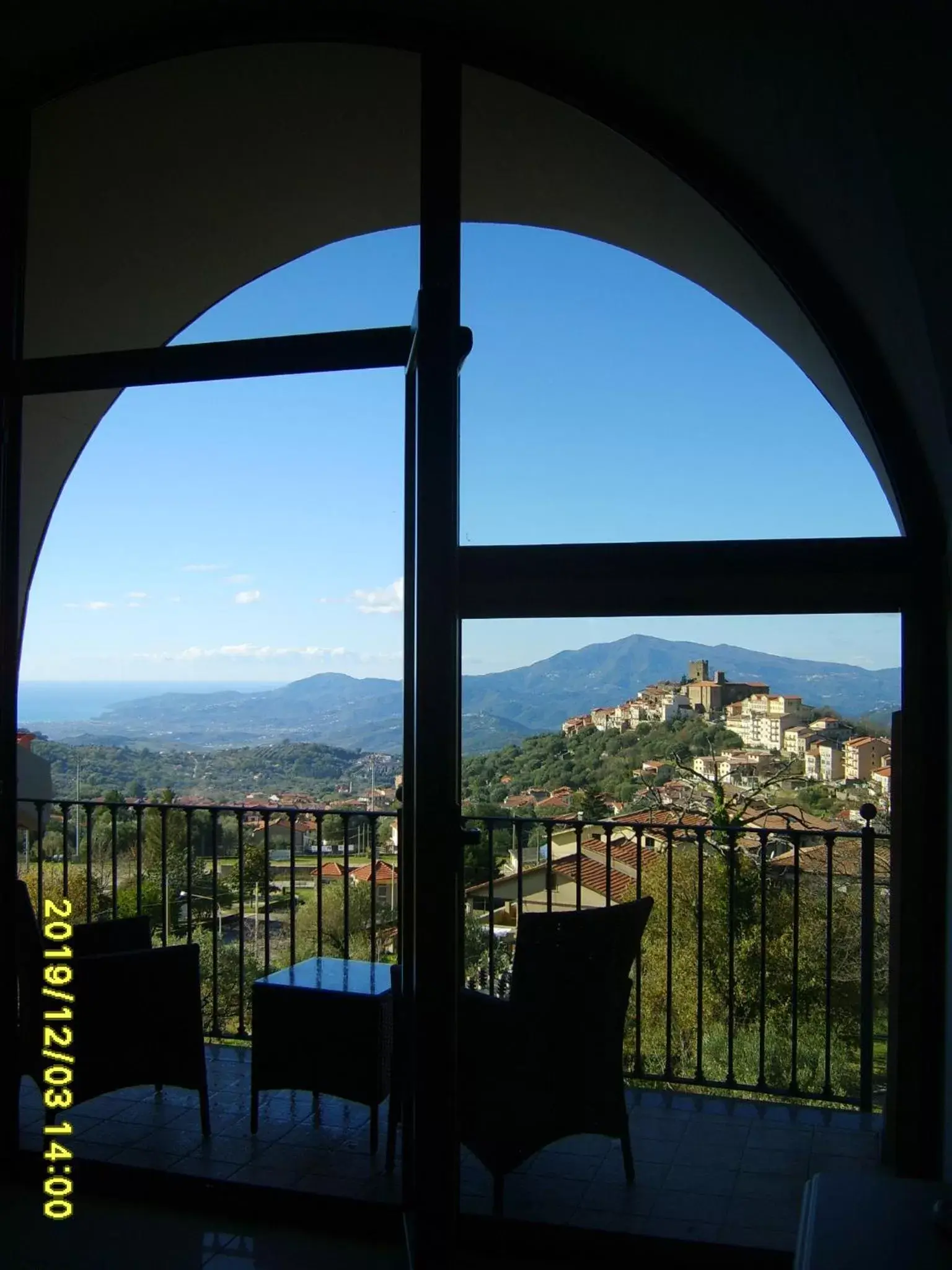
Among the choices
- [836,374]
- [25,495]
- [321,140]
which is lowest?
[25,495]

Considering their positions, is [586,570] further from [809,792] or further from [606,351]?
[809,792]

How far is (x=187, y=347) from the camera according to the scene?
9.07 feet

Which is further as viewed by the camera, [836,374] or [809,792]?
[809,792]

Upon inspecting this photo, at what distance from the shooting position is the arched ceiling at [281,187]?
124 inches

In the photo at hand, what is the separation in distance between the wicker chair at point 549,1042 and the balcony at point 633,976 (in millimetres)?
91

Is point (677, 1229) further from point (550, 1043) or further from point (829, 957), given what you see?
point (829, 957)

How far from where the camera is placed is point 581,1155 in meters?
3.27

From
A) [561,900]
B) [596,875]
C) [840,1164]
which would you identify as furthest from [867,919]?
[561,900]

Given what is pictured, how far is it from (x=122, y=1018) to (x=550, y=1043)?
1.46 metres

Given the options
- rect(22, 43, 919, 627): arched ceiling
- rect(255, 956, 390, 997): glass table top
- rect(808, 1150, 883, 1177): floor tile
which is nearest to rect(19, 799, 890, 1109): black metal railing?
rect(255, 956, 390, 997): glass table top

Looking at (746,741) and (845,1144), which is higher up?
(746,741)

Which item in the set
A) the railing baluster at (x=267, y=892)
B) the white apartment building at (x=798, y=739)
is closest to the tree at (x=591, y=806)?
the white apartment building at (x=798, y=739)

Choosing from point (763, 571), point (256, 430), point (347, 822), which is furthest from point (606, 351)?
point (347, 822)

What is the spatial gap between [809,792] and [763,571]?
91 centimetres
